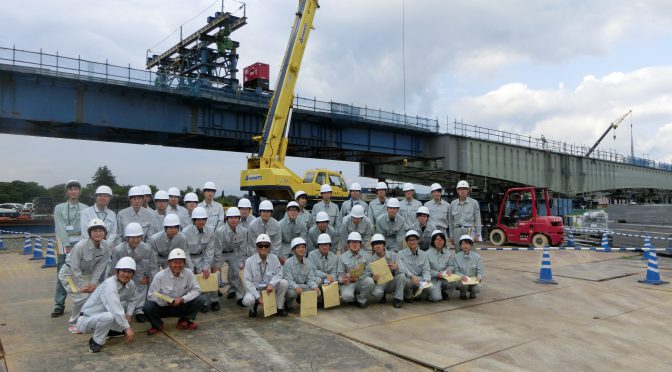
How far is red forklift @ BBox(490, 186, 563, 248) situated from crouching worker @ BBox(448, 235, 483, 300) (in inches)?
360

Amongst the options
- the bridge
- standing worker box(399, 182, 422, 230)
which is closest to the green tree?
the bridge

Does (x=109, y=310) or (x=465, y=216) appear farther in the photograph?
(x=465, y=216)

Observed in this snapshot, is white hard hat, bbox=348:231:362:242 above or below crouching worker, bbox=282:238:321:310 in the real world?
above

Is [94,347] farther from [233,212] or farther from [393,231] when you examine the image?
[393,231]

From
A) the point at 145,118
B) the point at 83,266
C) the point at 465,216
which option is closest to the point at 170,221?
the point at 83,266

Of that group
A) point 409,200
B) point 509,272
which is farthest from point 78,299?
point 509,272

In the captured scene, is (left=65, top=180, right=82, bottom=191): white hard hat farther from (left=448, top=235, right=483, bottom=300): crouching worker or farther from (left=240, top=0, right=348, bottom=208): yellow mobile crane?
(left=240, top=0, right=348, bottom=208): yellow mobile crane

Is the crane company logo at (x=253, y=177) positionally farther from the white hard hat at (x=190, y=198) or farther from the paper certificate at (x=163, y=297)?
the paper certificate at (x=163, y=297)

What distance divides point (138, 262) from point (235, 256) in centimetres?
160

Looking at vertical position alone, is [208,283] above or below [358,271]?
below

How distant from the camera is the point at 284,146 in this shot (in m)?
19.8

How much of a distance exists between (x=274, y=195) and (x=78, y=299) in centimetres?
1371

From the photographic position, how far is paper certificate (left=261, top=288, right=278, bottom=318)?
593 cm

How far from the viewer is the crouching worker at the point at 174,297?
526 centimetres
